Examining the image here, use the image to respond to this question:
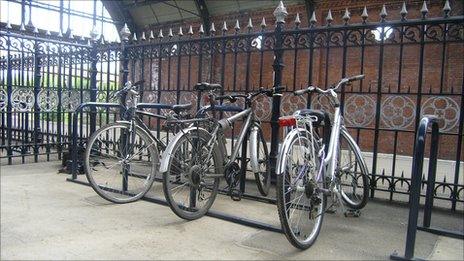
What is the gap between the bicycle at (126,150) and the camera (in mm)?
3973

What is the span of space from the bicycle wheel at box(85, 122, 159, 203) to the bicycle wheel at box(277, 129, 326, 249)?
1689 mm

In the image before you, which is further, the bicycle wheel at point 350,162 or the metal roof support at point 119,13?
the metal roof support at point 119,13

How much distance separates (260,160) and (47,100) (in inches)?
170

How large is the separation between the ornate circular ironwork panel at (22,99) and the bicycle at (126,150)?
2.76 meters

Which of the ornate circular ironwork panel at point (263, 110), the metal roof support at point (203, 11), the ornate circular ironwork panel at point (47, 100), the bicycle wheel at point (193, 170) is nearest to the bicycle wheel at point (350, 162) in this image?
the bicycle wheel at point (193, 170)

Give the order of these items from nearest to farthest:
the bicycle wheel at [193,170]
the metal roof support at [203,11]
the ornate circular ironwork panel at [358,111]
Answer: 1. the bicycle wheel at [193,170]
2. the ornate circular ironwork panel at [358,111]
3. the metal roof support at [203,11]

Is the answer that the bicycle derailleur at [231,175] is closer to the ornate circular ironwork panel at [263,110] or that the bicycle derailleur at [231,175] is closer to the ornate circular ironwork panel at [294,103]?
the ornate circular ironwork panel at [263,110]

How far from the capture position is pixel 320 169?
316cm

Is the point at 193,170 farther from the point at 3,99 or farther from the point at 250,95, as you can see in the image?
the point at 3,99

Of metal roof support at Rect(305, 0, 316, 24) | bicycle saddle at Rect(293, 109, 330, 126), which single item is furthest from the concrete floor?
metal roof support at Rect(305, 0, 316, 24)

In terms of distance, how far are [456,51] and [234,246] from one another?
9.86m

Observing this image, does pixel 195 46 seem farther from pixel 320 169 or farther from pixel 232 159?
pixel 320 169

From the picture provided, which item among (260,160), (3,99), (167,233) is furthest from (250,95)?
(3,99)

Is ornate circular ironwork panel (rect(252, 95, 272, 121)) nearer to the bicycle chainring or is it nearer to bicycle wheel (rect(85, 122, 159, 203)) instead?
the bicycle chainring
